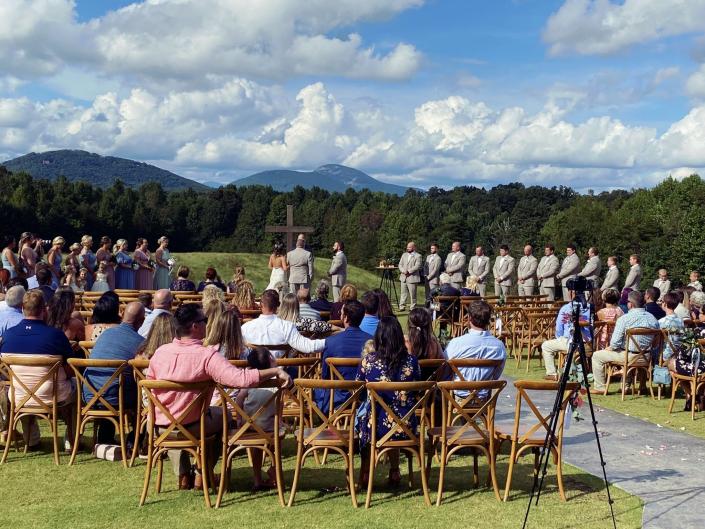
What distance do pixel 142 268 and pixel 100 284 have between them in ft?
7.19

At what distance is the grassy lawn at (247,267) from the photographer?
116 ft

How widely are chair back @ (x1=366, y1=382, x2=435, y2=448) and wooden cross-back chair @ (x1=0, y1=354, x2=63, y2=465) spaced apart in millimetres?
2802

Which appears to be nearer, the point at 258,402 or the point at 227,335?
the point at 258,402

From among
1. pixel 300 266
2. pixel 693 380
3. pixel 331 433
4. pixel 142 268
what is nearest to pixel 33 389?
pixel 331 433

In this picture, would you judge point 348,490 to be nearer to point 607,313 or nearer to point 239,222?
point 607,313

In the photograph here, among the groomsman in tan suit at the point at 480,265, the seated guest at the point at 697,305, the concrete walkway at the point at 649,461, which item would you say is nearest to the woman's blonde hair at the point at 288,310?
the concrete walkway at the point at 649,461

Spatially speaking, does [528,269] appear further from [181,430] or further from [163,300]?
[181,430]

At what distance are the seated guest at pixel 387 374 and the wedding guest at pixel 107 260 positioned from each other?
12.4m

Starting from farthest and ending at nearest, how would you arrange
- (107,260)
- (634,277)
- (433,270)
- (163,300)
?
(433,270), (634,277), (107,260), (163,300)

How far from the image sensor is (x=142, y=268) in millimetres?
19250

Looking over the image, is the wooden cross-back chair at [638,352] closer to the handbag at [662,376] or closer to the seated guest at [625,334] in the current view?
the seated guest at [625,334]

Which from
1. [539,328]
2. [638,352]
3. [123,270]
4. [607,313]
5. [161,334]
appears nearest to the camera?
[161,334]

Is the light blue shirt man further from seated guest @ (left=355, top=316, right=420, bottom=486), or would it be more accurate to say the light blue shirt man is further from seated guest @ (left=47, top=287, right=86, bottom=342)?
seated guest @ (left=47, top=287, right=86, bottom=342)

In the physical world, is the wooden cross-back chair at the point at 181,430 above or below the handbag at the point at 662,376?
above
